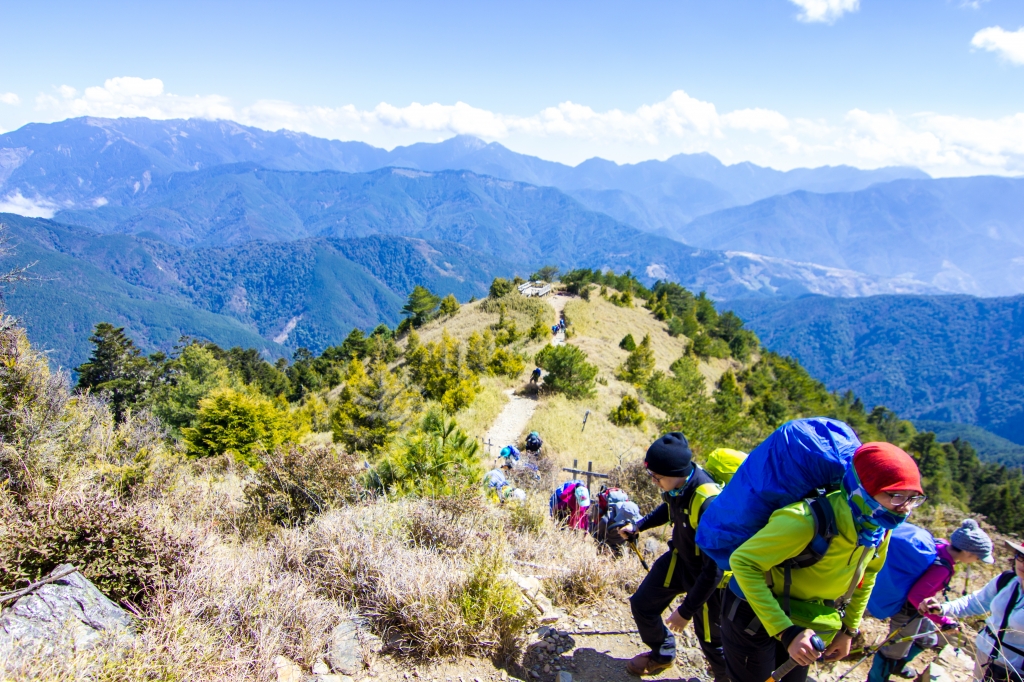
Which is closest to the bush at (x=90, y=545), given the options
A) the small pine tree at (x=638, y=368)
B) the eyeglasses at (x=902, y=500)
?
the eyeglasses at (x=902, y=500)

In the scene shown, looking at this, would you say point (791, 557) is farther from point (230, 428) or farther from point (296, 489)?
point (230, 428)

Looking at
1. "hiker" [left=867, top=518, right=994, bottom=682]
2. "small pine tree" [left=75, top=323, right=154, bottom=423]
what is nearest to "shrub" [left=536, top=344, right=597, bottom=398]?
"hiker" [left=867, top=518, right=994, bottom=682]

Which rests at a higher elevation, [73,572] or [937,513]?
[73,572]

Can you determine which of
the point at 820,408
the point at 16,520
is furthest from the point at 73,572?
the point at 820,408

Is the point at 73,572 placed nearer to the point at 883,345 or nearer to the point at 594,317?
the point at 594,317

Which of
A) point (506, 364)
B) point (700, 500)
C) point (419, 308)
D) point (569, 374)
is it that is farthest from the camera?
point (419, 308)

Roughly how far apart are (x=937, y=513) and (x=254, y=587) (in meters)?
9.24

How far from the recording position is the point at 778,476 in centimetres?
221

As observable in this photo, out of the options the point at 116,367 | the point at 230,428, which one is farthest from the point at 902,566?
the point at 116,367

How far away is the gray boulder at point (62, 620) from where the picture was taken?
2.29 metres

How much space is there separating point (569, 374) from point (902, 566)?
15442 millimetres

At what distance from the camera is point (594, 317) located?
3597cm

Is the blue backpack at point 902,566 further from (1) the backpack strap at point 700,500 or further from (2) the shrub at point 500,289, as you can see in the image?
(2) the shrub at point 500,289

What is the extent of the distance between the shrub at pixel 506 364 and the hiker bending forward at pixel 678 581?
680 inches
